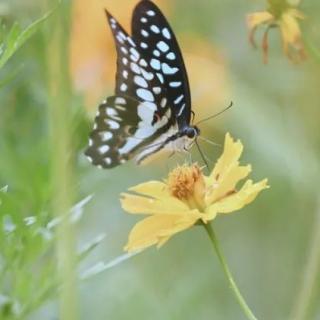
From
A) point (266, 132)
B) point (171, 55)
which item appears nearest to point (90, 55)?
point (266, 132)

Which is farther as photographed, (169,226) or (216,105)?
(216,105)

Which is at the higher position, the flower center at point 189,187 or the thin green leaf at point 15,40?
the thin green leaf at point 15,40

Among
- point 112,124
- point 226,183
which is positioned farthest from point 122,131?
point 226,183

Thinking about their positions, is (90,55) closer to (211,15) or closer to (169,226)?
(211,15)

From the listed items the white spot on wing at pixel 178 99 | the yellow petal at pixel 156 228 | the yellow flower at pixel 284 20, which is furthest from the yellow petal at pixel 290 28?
the yellow petal at pixel 156 228

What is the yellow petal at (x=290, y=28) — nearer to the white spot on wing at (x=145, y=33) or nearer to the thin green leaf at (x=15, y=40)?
the white spot on wing at (x=145, y=33)
